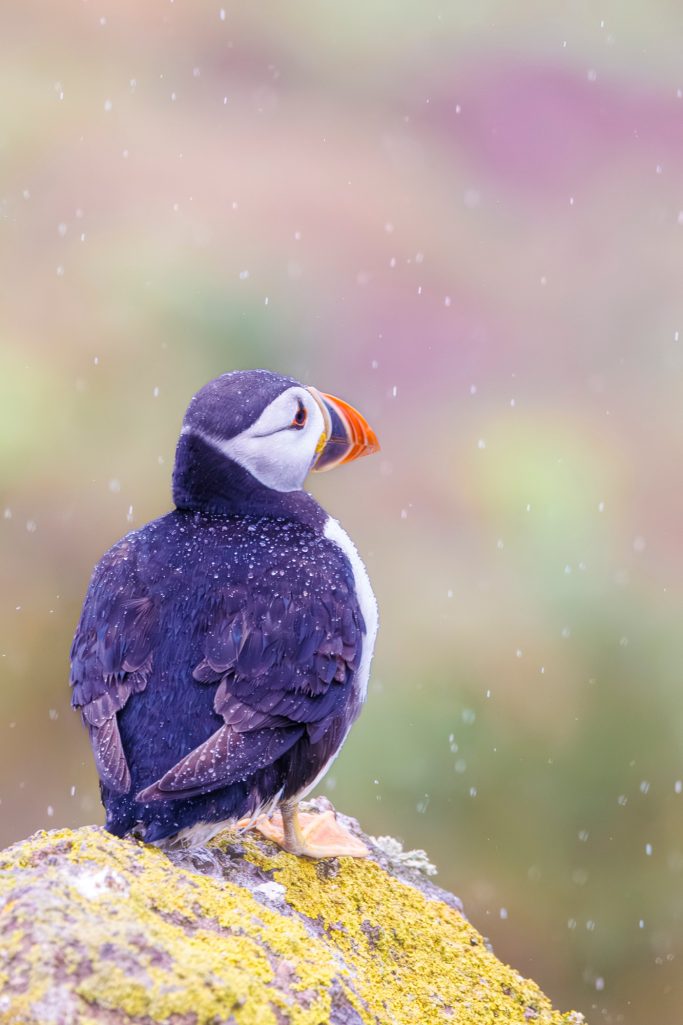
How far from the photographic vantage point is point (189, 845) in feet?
9.61

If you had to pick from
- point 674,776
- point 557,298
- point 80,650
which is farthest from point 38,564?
point 557,298

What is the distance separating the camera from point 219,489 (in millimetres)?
3369

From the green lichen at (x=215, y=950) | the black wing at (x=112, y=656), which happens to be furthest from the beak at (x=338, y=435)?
the green lichen at (x=215, y=950)

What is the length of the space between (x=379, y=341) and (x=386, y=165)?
11.5 feet

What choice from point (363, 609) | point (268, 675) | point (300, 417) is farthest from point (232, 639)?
point (300, 417)

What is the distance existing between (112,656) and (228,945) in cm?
93

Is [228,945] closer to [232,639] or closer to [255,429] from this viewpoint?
[232,639]

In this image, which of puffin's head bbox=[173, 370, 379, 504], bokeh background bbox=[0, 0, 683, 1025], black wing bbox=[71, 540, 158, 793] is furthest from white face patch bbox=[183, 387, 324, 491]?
bokeh background bbox=[0, 0, 683, 1025]

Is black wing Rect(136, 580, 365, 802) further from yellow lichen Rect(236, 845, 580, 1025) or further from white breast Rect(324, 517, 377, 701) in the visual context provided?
yellow lichen Rect(236, 845, 580, 1025)

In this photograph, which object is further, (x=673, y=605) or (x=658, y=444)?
(x=658, y=444)

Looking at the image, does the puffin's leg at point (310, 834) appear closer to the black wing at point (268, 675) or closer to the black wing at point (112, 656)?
the black wing at point (268, 675)

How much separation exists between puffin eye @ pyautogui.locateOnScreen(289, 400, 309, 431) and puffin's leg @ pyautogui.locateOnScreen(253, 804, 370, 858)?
1.04 metres

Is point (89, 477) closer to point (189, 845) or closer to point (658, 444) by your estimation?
point (658, 444)

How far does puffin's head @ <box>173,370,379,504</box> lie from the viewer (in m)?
3.33
